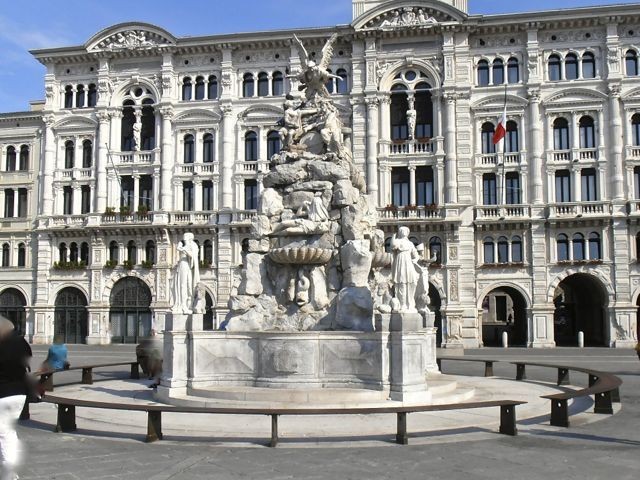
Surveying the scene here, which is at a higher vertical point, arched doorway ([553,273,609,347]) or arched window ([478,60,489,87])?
arched window ([478,60,489,87])

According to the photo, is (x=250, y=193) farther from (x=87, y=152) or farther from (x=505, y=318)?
(x=505, y=318)

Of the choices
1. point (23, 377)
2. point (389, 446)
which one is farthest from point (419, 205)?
point (23, 377)

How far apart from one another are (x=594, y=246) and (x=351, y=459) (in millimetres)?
36866

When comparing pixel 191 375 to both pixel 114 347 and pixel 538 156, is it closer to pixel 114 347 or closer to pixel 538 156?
pixel 114 347

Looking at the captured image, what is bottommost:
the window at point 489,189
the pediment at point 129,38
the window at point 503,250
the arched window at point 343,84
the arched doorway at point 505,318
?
the arched doorway at point 505,318

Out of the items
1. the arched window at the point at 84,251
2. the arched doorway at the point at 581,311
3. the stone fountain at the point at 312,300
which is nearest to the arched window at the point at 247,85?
the arched window at the point at 84,251

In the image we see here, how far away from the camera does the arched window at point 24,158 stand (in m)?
50.2

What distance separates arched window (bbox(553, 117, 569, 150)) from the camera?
43.8 meters

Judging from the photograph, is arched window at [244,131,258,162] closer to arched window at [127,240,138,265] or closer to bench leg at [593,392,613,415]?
arched window at [127,240,138,265]

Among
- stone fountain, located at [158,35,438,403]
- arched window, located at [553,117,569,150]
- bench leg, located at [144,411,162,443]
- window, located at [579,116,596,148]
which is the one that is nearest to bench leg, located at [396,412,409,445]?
stone fountain, located at [158,35,438,403]

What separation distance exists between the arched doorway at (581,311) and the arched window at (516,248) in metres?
3.83

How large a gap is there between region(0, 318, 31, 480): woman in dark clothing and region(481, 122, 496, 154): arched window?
39875 millimetres

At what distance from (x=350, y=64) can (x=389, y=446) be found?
38.7m

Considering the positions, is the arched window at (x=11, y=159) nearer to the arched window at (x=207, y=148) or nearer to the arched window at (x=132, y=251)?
the arched window at (x=132, y=251)
